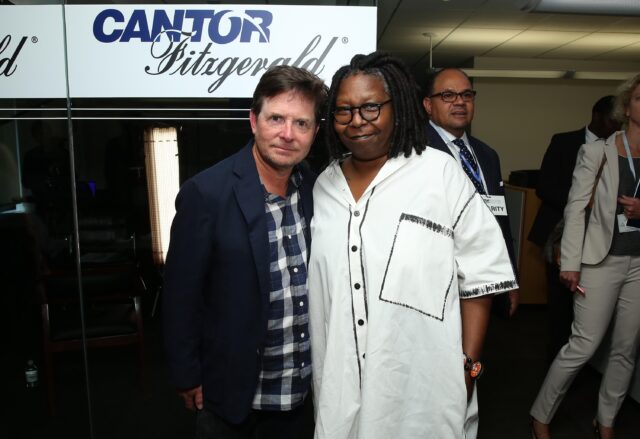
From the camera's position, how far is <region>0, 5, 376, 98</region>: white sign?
1952mm

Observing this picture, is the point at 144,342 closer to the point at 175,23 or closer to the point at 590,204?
the point at 175,23

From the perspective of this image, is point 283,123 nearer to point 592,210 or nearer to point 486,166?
point 486,166

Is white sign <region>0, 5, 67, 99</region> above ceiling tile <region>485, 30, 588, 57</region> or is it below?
below

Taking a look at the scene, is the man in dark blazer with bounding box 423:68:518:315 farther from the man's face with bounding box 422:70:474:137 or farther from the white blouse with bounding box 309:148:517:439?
the white blouse with bounding box 309:148:517:439

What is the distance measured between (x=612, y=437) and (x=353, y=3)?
2.38m

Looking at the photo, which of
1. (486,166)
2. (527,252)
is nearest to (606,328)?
(486,166)

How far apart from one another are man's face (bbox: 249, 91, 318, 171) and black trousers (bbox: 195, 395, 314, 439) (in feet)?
2.60

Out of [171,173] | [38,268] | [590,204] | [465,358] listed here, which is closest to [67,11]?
[171,173]

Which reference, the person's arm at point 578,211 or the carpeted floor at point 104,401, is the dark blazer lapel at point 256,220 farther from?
the person's arm at point 578,211

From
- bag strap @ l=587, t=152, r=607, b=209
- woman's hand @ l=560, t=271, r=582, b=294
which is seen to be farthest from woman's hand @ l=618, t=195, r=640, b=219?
woman's hand @ l=560, t=271, r=582, b=294

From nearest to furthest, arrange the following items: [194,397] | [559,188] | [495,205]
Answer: [194,397], [495,205], [559,188]

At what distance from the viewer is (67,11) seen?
1942mm

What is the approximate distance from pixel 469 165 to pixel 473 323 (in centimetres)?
89

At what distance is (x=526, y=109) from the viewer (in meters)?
8.36
